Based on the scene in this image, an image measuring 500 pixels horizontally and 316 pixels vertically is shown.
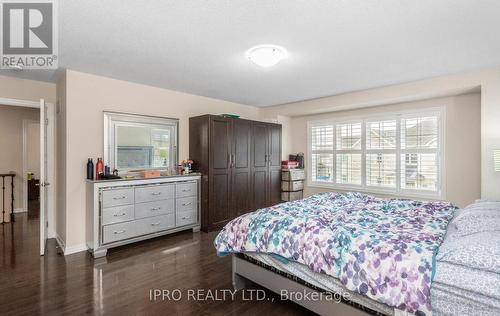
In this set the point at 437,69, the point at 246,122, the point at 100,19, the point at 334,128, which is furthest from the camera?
the point at 334,128

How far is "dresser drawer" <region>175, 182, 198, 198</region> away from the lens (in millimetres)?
4020

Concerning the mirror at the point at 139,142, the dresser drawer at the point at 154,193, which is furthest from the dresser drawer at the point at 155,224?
the mirror at the point at 139,142

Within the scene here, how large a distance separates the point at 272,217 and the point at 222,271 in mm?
1029

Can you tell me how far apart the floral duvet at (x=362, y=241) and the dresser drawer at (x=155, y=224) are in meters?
1.65

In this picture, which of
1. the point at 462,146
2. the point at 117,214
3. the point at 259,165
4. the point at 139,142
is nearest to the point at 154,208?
the point at 117,214

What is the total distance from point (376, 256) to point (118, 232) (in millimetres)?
3110

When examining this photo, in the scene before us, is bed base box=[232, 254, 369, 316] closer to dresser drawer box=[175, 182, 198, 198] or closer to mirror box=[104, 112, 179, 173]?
dresser drawer box=[175, 182, 198, 198]

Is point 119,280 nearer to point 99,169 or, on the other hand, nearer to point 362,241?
point 99,169

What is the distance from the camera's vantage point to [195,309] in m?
2.13

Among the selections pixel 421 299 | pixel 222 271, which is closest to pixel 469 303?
pixel 421 299

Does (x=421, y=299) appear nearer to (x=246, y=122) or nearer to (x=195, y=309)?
(x=195, y=309)

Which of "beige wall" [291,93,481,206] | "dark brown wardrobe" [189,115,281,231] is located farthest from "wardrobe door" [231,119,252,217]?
"beige wall" [291,93,481,206]

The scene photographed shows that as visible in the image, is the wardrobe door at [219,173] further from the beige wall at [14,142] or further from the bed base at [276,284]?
the beige wall at [14,142]

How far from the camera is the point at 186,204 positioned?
4.12 meters
